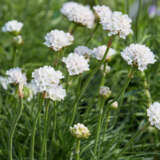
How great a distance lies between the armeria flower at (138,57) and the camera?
1101 mm

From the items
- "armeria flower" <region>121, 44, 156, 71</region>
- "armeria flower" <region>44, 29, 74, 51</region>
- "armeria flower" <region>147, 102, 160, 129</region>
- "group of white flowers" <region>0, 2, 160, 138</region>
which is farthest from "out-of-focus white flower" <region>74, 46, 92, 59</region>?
"armeria flower" <region>147, 102, 160, 129</region>

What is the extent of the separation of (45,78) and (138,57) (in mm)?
342

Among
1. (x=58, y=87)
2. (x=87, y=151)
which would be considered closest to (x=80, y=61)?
(x=58, y=87)

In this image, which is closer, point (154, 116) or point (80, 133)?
point (80, 133)

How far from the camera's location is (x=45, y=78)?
957mm

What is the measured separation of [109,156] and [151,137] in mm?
377

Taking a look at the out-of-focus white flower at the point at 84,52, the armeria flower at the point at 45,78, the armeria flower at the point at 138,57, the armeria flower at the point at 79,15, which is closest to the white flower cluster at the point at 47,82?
the armeria flower at the point at 45,78

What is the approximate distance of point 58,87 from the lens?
1.00 m

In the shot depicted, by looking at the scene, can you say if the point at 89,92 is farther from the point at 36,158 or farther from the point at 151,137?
→ the point at 36,158

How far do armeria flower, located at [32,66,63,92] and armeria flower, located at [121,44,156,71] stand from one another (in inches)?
10.6

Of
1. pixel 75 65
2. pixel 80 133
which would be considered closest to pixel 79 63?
pixel 75 65

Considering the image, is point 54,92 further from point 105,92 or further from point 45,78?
point 105,92

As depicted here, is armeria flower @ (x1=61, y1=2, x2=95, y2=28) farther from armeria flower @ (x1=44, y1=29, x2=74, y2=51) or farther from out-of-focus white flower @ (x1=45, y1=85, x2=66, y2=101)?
out-of-focus white flower @ (x1=45, y1=85, x2=66, y2=101)

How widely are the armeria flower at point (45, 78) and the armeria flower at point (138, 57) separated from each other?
271 millimetres
